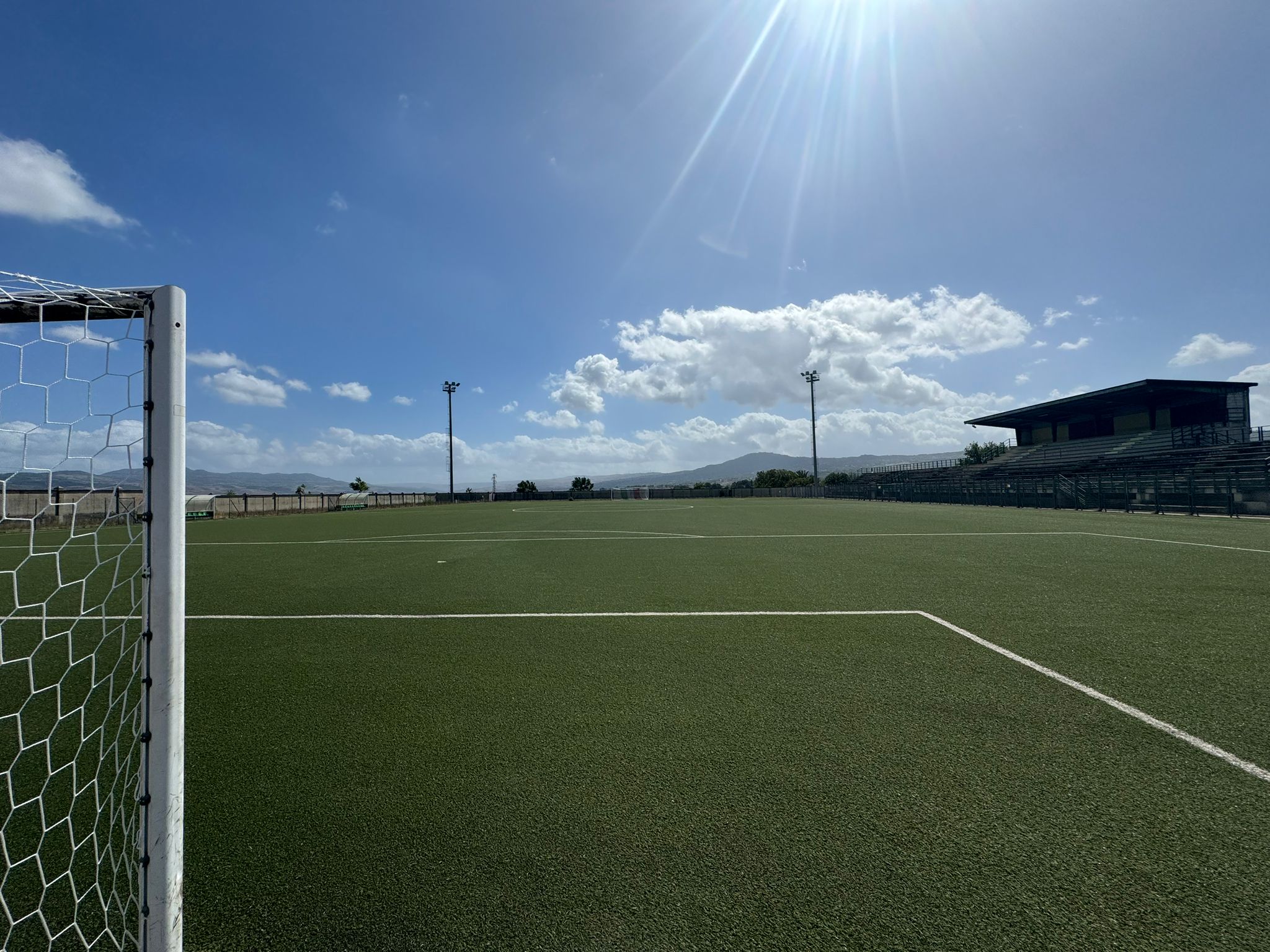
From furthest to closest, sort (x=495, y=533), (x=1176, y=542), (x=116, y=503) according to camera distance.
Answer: (x=495, y=533) < (x=1176, y=542) < (x=116, y=503)

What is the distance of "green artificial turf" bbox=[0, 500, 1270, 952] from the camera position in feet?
5.47

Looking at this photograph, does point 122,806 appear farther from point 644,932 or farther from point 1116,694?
point 1116,694

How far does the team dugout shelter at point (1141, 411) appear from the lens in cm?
3594

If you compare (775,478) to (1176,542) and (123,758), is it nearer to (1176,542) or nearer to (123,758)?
(1176,542)

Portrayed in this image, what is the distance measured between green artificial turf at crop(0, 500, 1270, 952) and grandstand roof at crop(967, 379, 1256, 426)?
41.6 metres

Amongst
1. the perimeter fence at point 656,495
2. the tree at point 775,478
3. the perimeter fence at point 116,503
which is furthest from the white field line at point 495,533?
the tree at point 775,478

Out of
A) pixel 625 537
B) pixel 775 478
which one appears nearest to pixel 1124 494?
pixel 625 537

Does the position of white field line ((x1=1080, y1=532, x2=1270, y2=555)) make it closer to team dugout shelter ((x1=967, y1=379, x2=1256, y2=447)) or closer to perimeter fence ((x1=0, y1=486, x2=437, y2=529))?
perimeter fence ((x1=0, y1=486, x2=437, y2=529))

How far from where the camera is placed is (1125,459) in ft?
112

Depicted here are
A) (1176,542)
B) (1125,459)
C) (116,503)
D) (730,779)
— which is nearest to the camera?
(116,503)

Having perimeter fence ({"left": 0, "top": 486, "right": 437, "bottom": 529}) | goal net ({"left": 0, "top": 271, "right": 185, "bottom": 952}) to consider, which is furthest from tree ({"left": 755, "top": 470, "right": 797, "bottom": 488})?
goal net ({"left": 0, "top": 271, "right": 185, "bottom": 952})

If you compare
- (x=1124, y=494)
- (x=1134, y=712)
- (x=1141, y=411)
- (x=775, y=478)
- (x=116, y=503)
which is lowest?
(x=1134, y=712)

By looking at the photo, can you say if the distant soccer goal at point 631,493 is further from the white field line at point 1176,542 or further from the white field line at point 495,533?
the white field line at point 1176,542

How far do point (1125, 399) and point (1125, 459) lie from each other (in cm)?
804
